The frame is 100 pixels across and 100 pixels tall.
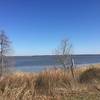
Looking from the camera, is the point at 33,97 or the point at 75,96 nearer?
the point at 33,97

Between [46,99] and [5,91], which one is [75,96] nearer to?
[46,99]

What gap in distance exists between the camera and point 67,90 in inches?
380

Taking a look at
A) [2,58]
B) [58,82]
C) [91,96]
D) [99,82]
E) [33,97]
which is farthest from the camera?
[2,58]

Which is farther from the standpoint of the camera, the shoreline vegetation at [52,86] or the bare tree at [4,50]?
the bare tree at [4,50]

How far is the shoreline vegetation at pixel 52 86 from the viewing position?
691 cm

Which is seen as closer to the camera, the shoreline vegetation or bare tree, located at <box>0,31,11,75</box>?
the shoreline vegetation

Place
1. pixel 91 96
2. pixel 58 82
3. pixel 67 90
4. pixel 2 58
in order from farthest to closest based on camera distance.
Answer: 1. pixel 2 58
2. pixel 58 82
3. pixel 67 90
4. pixel 91 96

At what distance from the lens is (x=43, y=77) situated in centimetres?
1059

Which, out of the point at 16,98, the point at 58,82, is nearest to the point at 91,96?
the point at 58,82

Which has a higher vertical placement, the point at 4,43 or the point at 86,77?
the point at 4,43

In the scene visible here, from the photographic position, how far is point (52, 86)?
944 centimetres

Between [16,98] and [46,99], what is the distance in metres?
1.04

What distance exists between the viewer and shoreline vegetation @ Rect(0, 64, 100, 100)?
6.91 metres

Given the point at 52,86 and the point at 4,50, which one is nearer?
the point at 52,86
